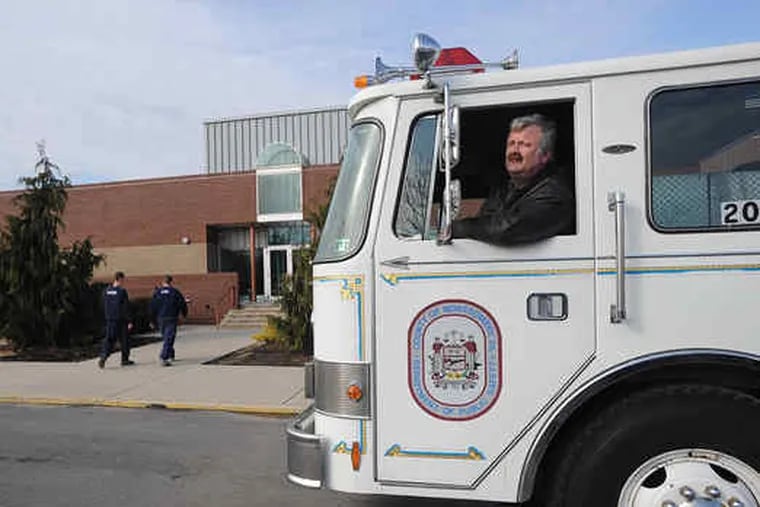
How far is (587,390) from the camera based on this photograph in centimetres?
294

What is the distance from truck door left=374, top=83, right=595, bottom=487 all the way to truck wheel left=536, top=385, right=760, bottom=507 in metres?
0.30

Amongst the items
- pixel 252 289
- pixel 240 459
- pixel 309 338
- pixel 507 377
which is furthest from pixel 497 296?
pixel 252 289

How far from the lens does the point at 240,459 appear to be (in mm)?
6020

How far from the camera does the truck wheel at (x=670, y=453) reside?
2.77 metres

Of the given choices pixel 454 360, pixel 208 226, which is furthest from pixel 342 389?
pixel 208 226

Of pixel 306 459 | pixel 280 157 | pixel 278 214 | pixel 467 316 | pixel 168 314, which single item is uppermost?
pixel 280 157

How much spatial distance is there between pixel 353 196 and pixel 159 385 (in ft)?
26.2

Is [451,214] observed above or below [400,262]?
above

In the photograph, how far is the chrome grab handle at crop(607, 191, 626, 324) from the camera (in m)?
2.88

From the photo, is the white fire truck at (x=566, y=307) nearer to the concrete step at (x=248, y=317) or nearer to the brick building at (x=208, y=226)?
the concrete step at (x=248, y=317)

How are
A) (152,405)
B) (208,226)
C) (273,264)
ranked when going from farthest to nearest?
(273,264) < (208,226) < (152,405)

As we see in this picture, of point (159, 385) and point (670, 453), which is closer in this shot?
point (670, 453)

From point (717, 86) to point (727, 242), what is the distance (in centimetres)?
72

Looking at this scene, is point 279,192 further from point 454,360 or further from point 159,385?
point 454,360
